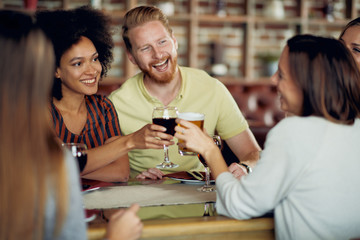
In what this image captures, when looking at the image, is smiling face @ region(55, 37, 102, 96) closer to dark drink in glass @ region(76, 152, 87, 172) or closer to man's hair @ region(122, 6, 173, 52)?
man's hair @ region(122, 6, 173, 52)

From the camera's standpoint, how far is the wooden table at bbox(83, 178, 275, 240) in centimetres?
113

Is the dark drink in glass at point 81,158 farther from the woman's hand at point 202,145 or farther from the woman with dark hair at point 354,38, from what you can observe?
the woman with dark hair at point 354,38

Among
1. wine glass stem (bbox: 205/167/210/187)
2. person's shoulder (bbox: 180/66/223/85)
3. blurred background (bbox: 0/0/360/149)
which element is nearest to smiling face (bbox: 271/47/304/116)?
wine glass stem (bbox: 205/167/210/187)

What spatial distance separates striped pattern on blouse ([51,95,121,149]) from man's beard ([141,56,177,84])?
29 cm

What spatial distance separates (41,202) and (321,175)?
2.34 feet

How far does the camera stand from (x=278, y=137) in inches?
44.0

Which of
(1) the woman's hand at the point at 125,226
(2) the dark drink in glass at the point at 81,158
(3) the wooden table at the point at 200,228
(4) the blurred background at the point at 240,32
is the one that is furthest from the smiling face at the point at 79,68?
(4) the blurred background at the point at 240,32

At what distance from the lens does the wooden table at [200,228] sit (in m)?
1.13

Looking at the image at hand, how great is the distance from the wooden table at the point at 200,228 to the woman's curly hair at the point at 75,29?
1045 millimetres

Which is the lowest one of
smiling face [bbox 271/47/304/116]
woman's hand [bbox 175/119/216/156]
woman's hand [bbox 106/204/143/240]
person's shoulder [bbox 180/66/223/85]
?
woman's hand [bbox 106/204/143/240]

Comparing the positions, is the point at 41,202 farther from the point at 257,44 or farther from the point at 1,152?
the point at 257,44

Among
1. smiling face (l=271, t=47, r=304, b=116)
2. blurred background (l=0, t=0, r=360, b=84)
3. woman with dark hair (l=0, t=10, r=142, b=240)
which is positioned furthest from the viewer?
blurred background (l=0, t=0, r=360, b=84)

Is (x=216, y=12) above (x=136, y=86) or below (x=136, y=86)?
above

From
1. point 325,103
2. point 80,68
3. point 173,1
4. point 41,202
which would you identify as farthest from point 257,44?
point 41,202
